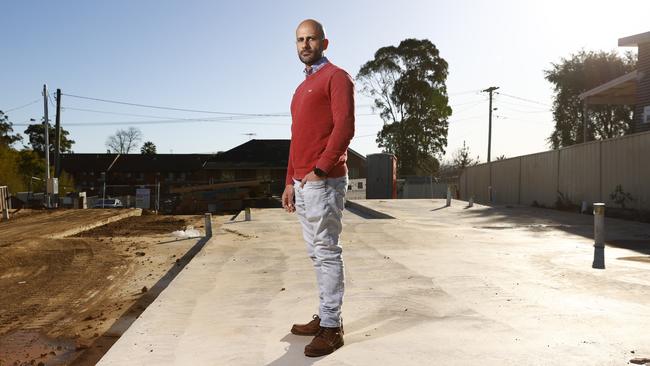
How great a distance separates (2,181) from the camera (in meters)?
40.2

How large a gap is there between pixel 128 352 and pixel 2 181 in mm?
43706

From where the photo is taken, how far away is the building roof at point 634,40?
20.0m

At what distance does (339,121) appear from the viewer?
9.89 feet

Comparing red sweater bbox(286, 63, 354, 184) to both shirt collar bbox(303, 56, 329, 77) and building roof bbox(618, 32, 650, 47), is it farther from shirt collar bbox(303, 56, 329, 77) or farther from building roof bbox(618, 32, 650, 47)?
building roof bbox(618, 32, 650, 47)

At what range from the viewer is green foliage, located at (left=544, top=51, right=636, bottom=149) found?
39500mm

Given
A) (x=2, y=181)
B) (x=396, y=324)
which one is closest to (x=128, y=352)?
(x=396, y=324)

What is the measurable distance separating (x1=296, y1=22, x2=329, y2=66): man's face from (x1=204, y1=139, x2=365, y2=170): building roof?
165 ft

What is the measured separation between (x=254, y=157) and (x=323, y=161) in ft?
177

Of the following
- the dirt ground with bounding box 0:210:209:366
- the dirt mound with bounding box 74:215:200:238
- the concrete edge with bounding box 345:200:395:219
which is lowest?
the dirt ground with bounding box 0:210:209:366

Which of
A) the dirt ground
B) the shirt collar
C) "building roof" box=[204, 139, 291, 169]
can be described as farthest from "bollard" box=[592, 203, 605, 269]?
"building roof" box=[204, 139, 291, 169]

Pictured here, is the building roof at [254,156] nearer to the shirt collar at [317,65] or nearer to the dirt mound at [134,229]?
the dirt mound at [134,229]

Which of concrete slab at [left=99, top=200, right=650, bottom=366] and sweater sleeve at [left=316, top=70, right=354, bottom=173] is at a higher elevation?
sweater sleeve at [left=316, top=70, right=354, bottom=173]

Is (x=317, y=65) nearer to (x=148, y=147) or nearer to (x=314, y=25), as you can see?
(x=314, y=25)

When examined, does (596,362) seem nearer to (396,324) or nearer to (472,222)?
(396,324)
